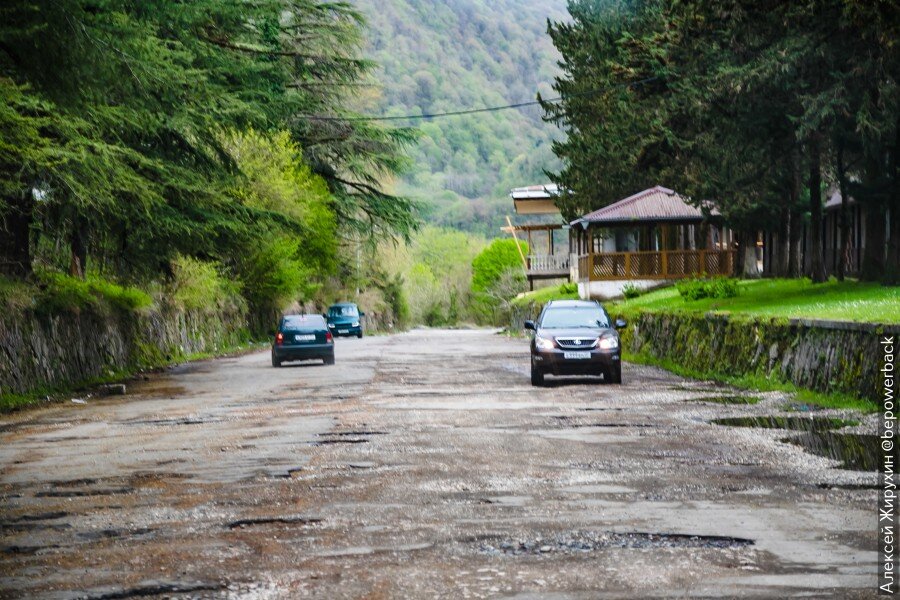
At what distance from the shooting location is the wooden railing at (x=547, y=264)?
86.2 m

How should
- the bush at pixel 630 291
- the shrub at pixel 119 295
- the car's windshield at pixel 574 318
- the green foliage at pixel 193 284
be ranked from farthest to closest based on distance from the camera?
the bush at pixel 630 291 < the green foliage at pixel 193 284 < the shrub at pixel 119 295 < the car's windshield at pixel 574 318

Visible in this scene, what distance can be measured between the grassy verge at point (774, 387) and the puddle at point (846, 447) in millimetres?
3142

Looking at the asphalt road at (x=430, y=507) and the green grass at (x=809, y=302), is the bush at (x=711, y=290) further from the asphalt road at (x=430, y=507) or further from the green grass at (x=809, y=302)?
the asphalt road at (x=430, y=507)

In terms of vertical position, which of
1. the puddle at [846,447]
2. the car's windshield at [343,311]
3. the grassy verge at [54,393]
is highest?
the car's windshield at [343,311]

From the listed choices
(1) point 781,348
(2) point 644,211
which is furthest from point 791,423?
(2) point 644,211

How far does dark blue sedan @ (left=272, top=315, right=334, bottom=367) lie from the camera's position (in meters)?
36.4

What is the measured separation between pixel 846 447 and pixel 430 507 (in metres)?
5.94

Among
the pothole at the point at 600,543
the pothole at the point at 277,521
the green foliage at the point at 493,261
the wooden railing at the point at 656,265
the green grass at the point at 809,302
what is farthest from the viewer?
the green foliage at the point at 493,261

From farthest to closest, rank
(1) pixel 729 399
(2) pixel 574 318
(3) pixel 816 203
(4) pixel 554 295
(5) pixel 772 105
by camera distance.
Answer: (4) pixel 554 295 → (3) pixel 816 203 → (5) pixel 772 105 → (2) pixel 574 318 → (1) pixel 729 399

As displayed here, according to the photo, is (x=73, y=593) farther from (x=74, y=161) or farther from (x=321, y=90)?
(x=321, y=90)

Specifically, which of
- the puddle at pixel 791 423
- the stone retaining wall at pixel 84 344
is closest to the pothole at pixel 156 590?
the puddle at pixel 791 423

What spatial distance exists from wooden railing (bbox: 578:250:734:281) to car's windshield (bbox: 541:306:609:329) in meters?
33.4

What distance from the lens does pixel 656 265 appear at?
6100cm

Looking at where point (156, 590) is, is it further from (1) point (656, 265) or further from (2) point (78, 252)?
(1) point (656, 265)
